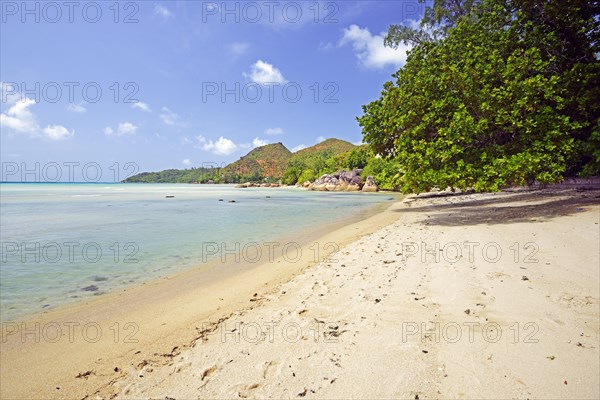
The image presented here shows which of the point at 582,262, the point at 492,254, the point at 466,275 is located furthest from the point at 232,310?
the point at 582,262

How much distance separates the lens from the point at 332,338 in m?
3.96

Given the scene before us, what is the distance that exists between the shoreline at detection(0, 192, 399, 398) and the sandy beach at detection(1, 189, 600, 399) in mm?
28

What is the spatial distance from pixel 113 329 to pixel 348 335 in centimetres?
420

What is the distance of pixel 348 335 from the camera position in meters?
4.01

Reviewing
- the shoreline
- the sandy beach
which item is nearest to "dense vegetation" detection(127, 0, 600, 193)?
the sandy beach

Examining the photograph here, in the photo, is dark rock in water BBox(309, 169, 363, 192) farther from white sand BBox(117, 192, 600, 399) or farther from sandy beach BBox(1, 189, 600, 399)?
white sand BBox(117, 192, 600, 399)

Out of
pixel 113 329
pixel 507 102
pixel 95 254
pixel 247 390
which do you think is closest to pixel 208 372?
pixel 247 390

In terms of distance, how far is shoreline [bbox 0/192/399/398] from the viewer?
3877 mm

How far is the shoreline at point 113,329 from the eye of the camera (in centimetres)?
388

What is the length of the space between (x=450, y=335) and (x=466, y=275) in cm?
263

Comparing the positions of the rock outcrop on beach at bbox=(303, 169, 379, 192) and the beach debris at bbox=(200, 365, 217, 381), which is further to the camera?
the rock outcrop on beach at bbox=(303, 169, 379, 192)

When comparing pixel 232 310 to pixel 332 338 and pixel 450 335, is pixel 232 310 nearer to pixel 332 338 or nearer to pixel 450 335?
pixel 332 338

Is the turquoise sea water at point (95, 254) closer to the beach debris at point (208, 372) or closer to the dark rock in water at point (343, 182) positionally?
the beach debris at point (208, 372)

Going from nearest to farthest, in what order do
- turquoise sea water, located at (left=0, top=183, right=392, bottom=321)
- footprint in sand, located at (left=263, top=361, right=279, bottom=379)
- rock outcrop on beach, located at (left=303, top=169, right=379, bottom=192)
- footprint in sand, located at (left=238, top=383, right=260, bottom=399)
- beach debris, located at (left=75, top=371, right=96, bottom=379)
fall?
footprint in sand, located at (left=238, top=383, right=260, bottom=399) → footprint in sand, located at (left=263, top=361, right=279, bottom=379) → beach debris, located at (left=75, top=371, right=96, bottom=379) → turquoise sea water, located at (left=0, top=183, right=392, bottom=321) → rock outcrop on beach, located at (left=303, top=169, right=379, bottom=192)
